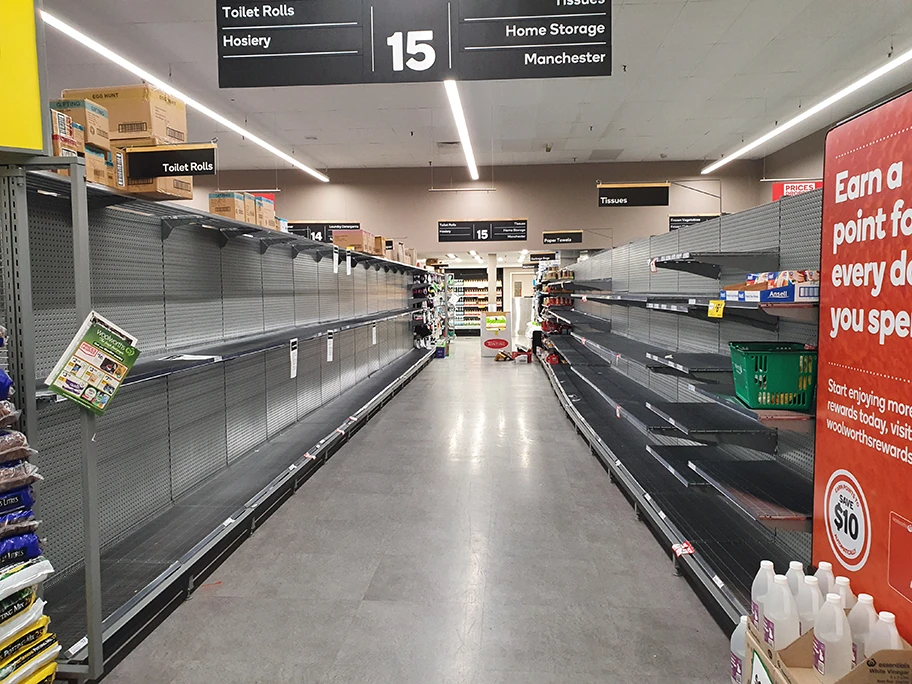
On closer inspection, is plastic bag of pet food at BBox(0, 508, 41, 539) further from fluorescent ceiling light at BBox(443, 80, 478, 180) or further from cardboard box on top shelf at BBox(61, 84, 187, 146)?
fluorescent ceiling light at BBox(443, 80, 478, 180)

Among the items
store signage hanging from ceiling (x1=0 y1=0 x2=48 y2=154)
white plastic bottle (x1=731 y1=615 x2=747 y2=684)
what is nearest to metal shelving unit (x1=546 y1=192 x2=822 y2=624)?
white plastic bottle (x1=731 y1=615 x2=747 y2=684)

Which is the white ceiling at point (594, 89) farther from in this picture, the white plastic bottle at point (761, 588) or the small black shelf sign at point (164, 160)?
the white plastic bottle at point (761, 588)

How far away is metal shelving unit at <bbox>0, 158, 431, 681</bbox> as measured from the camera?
92.9 inches

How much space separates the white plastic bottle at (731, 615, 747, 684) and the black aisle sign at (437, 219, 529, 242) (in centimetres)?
1199

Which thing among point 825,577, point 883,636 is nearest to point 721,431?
point 825,577

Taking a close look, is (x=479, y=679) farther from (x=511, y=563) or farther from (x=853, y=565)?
(x=853, y=565)

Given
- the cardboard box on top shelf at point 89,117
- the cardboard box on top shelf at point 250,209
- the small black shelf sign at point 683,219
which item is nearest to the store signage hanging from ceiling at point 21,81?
the cardboard box on top shelf at point 89,117

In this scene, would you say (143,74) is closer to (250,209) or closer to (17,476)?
(250,209)

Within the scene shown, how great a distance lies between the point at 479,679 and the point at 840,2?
8113 millimetres

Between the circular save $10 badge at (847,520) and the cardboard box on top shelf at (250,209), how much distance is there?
418 centimetres

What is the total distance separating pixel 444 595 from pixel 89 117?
295 centimetres

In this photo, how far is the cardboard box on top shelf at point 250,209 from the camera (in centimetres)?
464

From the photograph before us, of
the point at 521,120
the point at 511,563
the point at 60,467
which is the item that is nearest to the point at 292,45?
the point at 60,467

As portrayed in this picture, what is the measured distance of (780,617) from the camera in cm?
183
